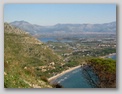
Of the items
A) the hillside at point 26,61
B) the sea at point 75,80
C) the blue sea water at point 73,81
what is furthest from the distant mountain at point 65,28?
the blue sea water at point 73,81

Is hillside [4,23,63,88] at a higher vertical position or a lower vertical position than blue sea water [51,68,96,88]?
higher

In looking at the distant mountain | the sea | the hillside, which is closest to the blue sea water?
the sea

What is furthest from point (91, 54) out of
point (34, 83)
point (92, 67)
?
point (34, 83)

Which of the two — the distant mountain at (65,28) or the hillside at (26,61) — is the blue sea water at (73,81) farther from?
the distant mountain at (65,28)

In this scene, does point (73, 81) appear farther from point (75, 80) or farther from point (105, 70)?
point (105, 70)

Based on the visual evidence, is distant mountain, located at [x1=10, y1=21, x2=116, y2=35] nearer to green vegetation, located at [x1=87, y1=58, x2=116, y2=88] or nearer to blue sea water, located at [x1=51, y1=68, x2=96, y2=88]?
green vegetation, located at [x1=87, y1=58, x2=116, y2=88]

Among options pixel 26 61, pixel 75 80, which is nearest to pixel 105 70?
pixel 75 80
